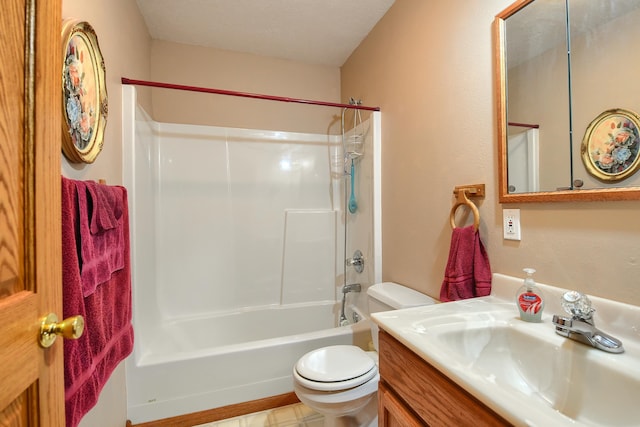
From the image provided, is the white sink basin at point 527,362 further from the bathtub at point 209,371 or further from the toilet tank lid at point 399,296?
the bathtub at point 209,371

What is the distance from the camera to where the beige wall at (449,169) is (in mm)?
800

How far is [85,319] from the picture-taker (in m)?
0.88

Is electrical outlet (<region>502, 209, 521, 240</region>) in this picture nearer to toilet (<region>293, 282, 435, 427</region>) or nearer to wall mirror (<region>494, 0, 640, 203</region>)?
wall mirror (<region>494, 0, 640, 203</region>)

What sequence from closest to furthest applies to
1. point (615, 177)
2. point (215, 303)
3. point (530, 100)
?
point (615, 177), point (530, 100), point (215, 303)

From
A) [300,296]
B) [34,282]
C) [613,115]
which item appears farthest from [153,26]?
[613,115]

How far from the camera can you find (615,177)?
76 centimetres

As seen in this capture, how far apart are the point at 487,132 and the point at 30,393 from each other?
149cm

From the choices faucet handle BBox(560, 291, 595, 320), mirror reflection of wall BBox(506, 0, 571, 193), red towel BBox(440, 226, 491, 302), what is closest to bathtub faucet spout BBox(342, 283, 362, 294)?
red towel BBox(440, 226, 491, 302)

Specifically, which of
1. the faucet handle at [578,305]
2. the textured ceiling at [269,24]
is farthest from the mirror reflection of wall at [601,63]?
the textured ceiling at [269,24]

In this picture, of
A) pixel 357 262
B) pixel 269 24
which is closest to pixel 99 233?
pixel 357 262

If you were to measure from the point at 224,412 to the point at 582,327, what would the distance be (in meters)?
1.72

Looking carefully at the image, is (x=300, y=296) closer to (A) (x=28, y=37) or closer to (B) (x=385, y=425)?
(B) (x=385, y=425)

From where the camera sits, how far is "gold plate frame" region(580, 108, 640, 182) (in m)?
0.74

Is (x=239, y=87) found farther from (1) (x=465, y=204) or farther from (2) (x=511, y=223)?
(2) (x=511, y=223)
